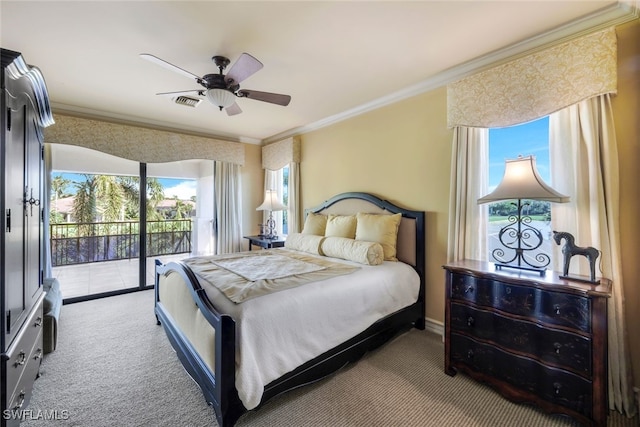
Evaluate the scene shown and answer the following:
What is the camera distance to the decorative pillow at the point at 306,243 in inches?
133

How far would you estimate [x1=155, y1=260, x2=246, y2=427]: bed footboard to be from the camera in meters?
1.54

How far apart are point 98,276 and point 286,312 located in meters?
4.16

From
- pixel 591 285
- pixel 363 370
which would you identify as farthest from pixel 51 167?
pixel 591 285

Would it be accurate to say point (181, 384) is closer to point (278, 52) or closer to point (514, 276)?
point (514, 276)

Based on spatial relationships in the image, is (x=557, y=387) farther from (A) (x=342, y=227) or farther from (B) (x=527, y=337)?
(A) (x=342, y=227)

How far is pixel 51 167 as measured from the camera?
143 inches

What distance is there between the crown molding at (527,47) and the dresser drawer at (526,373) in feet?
7.63

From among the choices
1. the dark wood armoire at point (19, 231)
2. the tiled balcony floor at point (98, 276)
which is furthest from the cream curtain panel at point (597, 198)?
the tiled balcony floor at point (98, 276)

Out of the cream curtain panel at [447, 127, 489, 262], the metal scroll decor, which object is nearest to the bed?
the cream curtain panel at [447, 127, 489, 262]

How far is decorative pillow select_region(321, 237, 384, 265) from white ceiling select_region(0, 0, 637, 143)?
5.59ft

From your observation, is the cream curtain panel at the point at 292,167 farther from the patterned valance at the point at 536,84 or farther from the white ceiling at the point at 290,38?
the patterned valance at the point at 536,84

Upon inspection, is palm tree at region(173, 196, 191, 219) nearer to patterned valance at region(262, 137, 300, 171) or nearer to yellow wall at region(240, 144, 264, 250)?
yellow wall at region(240, 144, 264, 250)

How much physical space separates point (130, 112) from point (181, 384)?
3.60 metres

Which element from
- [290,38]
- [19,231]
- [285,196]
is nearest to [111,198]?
[285,196]
